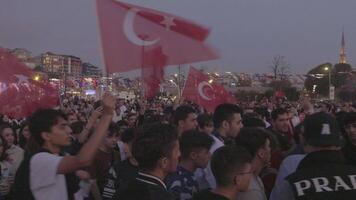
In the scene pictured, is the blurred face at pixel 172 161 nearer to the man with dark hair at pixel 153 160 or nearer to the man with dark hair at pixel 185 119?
the man with dark hair at pixel 153 160

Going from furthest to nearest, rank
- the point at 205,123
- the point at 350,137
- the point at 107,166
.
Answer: the point at 205,123
the point at 107,166
the point at 350,137

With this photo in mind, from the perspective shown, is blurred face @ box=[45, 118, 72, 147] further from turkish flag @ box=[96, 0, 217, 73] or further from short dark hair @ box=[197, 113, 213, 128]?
short dark hair @ box=[197, 113, 213, 128]

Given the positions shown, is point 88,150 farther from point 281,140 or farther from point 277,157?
point 281,140

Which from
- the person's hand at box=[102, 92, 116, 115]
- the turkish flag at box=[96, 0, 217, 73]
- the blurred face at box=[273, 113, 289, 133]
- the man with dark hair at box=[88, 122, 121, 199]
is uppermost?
the turkish flag at box=[96, 0, 217, 73]

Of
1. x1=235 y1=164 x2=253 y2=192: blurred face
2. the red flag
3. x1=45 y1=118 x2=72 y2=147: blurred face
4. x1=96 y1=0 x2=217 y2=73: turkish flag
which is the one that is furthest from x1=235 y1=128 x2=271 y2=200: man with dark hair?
the red flag

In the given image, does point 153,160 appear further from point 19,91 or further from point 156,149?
point 19,91

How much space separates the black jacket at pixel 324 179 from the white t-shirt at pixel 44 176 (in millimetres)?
1598

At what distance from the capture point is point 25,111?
27.9 ft

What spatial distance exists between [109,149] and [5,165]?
1.27 m

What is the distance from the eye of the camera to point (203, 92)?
42.5ft

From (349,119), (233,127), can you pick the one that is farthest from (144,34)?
(349,119)

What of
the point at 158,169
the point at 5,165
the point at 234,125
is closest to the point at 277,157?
the point at 234,125

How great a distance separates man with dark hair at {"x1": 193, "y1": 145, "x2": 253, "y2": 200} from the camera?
3340 millimetres

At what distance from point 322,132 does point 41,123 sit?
6.78 ft
